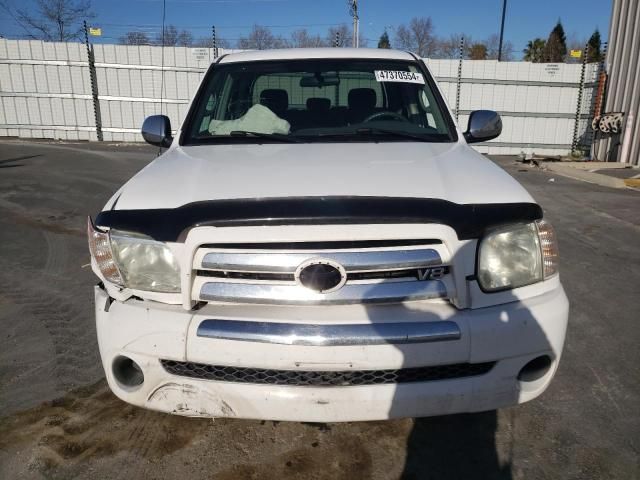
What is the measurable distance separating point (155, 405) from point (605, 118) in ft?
43.0

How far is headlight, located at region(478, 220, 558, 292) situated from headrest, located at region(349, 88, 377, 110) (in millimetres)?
1595

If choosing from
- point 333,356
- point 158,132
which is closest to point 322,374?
point 333,356

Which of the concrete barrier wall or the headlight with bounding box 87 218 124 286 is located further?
the concrete barrier wall

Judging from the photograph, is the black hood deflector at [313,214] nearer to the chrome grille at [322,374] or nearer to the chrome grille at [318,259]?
the chrome grille at [318,259]

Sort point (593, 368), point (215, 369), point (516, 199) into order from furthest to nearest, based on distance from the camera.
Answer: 1. point (593, 368)
2. point (516, 199)
3. point (215, 369)

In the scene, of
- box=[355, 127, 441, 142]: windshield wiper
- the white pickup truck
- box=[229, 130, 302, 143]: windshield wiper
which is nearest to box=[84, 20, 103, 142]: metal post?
box=[229, 130, 302, 143]: windshield wiper

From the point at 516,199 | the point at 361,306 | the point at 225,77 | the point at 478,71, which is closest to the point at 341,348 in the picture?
the point at 361,306

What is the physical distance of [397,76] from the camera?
10.7ft

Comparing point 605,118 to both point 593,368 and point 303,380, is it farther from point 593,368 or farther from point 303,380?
point 303,380

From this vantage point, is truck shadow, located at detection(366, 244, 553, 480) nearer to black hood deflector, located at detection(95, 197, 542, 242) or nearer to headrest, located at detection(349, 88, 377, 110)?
black hood deflector, located at detection(95, 197, 542, 242)

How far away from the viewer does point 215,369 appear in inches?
70.9

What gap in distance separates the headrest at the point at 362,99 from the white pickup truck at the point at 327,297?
1315 mm

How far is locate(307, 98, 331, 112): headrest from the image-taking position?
3136mm

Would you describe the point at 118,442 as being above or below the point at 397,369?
below
